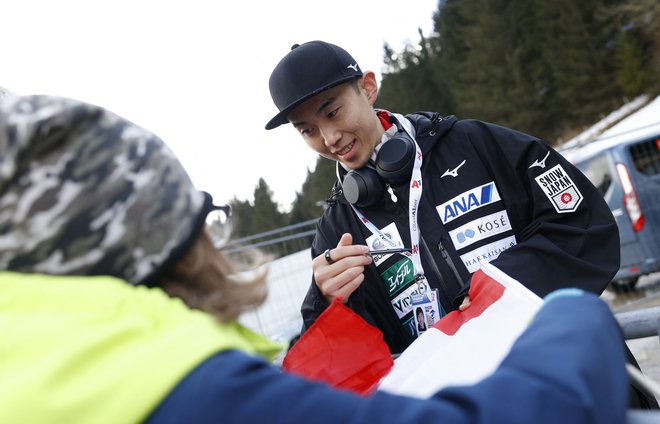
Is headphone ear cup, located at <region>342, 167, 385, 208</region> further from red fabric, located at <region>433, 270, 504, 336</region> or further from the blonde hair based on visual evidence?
the blonde hair

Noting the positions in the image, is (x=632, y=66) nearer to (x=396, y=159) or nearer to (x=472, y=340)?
(x=396, y=159)

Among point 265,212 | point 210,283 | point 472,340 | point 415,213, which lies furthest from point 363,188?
point 265,212

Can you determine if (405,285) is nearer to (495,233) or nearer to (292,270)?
(495,233)

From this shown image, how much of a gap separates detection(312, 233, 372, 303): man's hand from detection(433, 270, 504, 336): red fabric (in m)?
0.47

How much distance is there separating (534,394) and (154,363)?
481mm

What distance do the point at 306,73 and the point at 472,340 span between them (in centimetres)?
154

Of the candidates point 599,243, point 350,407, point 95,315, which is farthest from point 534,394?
point 599,243

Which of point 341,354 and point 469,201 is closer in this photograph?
point 341,354

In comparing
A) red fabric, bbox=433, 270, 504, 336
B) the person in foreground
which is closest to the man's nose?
red fabric, bbox=433, 270, 504, 336

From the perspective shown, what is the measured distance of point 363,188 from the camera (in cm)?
240

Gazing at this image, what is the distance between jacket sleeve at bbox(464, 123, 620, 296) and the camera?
1906mm

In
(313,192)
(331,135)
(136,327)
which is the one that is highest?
(136,327)

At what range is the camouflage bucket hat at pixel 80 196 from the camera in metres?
0.86

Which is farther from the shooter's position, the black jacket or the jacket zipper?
the jacket zipper
